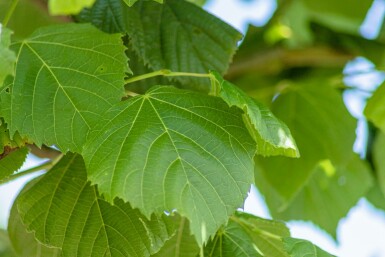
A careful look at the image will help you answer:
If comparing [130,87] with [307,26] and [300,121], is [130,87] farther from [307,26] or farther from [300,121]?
[307,26]

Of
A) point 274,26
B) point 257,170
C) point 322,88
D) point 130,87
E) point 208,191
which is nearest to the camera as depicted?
point 208,191

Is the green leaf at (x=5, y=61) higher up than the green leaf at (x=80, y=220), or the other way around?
the green leaf at (x=5, y=61)

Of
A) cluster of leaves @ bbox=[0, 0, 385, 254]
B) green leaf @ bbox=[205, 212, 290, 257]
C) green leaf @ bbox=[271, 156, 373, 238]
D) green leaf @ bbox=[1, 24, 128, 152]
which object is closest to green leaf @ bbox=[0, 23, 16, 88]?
cluster of leaves @ bbox=[0, 0, 385, 254]

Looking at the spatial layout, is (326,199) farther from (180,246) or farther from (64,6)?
(64,6)

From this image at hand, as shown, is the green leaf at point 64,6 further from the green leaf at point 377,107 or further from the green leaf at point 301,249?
the green leaf at point 377,107

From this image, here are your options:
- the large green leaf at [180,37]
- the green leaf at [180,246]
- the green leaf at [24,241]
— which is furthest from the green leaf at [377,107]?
the green leaf at [24,241]

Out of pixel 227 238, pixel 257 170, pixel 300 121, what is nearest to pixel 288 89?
pixel 300 121
